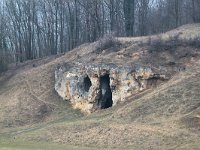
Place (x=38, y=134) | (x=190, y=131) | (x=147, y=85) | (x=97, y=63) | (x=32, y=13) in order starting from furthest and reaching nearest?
(x=32, y=13), (x=97, y=63), (x=147, y=85), (x=38, y=134), (x=190, y=131)

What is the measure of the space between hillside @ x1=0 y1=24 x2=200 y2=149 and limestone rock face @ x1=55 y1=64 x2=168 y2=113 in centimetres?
87

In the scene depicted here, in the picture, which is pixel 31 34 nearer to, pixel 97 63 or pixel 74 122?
pixel 97 63

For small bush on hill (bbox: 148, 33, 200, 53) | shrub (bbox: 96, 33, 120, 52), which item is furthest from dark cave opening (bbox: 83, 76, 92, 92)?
small bush on hill (bbox: 148, 33, 200, 53)

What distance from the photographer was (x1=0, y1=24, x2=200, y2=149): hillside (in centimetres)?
3238

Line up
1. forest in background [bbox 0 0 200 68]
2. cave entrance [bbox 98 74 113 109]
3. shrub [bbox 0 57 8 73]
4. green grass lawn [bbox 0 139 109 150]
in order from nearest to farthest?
1. green grass lawn [bbox 0 139 109 150]
2. cave entrance [bbox 98 74 113 109]
3. shrub [bbox 0 57 8 73]
4. forest in background [bbox 0 0 200 68]

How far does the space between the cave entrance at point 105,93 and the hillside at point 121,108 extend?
6.06 feet

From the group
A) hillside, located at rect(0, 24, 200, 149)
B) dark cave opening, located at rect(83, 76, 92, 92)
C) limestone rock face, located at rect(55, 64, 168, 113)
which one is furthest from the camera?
dark cave opening, located at rect(83, 76, 92, 92)

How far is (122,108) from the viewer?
39094 mm

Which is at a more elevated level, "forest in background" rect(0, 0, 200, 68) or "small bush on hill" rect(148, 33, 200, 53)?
"forest in background" rect(0, 0, 200, 68)

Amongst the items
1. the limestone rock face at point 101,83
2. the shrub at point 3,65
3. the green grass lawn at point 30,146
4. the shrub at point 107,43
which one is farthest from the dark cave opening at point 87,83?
the shrub at point 3,65

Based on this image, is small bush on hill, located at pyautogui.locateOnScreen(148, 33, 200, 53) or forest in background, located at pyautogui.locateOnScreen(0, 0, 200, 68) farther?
forest in background, located at pyautogui.locateOnScreen(0, 0, 200, 68)

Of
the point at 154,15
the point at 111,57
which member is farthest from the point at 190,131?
the point at 154,15

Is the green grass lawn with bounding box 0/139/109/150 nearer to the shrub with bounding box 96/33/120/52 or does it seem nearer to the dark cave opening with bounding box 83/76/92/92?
the dark cave opening with bounding box 83/76/92/92

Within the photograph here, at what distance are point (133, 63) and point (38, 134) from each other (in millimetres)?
11851
